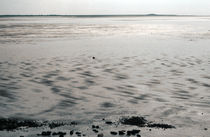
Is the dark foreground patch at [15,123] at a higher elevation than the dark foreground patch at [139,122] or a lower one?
higher

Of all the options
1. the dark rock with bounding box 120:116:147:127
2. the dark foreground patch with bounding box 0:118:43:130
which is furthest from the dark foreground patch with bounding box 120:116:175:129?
the dark foreground patch with bounding box 0:118:43:130

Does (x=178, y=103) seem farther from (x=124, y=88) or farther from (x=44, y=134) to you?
(x=44, y=134)

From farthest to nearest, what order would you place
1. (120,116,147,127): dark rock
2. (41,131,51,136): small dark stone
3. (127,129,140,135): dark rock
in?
1. (120,116,147,127): dark rock
2. (127,129,140,135): dark rock
3. (41,131,51,136): small dark stone

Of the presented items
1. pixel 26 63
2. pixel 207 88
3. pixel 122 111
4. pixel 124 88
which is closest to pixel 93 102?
pixel 122 111

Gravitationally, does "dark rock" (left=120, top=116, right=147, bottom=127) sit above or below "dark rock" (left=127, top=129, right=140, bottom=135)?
below

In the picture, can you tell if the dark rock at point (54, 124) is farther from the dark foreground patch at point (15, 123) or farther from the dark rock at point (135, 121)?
the dark rock at point (135, 121)

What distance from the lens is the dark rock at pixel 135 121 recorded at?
10516 mm

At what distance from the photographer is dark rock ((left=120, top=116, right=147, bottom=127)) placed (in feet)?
34.5

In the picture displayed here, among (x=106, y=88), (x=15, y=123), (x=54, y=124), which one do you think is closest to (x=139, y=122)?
(x=54, y=124)

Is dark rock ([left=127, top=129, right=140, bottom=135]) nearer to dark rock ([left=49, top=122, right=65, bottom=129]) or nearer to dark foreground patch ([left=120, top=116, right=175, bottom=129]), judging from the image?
dark foreground patch ([left=120, top=116, right=175, bottom=129])

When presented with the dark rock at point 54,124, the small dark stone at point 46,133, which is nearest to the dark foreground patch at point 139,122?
the dark rock at point 54,124

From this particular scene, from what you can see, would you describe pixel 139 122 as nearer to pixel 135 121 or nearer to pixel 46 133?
pixel 135 121

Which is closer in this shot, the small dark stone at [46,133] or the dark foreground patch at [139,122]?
the small dark stone at [46,133]

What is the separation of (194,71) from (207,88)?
15.3ft
